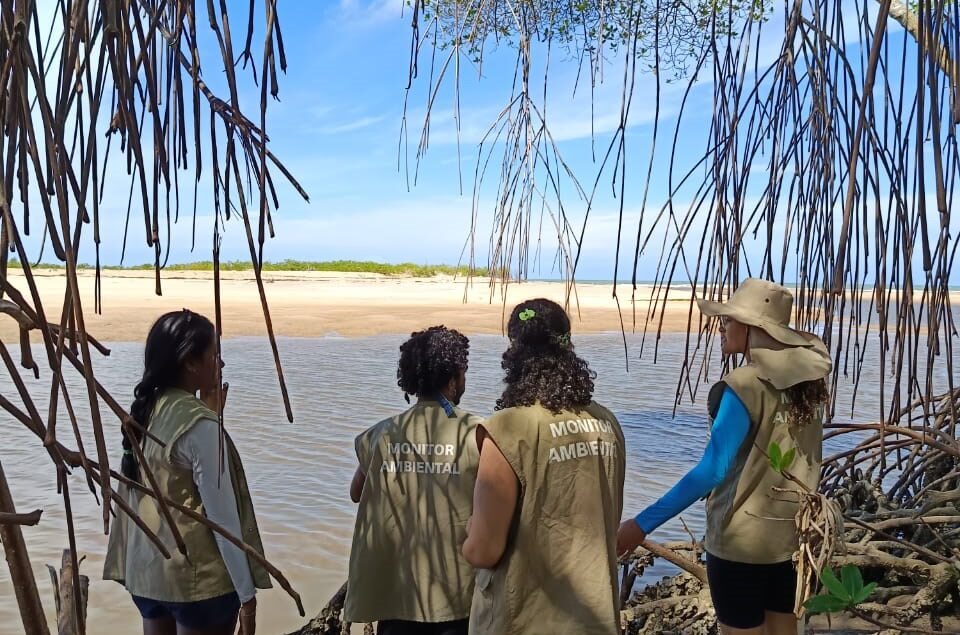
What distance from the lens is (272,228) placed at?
0.84 m

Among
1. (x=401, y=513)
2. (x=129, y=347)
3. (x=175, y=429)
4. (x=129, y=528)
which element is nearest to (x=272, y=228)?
(x=175, y=429)

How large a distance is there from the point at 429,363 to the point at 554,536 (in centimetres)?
67

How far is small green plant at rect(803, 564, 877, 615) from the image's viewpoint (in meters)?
1.78

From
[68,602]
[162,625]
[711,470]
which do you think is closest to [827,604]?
[711,470]

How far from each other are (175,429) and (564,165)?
4.44ft

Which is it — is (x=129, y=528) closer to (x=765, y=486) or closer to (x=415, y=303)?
(x=765, y=486)

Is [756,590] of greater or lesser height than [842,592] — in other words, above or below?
below

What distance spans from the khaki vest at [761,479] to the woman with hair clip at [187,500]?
1.41 meters

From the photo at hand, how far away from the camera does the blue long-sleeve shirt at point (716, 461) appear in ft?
8.45

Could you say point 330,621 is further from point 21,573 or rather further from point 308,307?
point 308,307

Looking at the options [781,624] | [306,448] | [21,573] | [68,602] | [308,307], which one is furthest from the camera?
[308,307]

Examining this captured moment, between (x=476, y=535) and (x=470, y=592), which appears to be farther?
(x=470, y=592)

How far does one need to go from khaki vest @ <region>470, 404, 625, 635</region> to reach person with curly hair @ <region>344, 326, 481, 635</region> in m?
0.28

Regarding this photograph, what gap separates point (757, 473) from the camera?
2.61m
